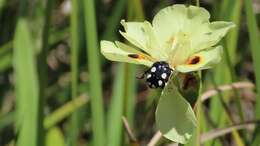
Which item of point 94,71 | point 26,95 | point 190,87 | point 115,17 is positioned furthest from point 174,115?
point 115,17

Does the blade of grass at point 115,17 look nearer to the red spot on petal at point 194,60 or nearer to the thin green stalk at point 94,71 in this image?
the thin green stalk at point 94,71

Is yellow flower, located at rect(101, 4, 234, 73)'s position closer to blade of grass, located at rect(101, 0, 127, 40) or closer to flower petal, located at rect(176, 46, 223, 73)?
flower petal, located at rect(176, 46, 223, 73)

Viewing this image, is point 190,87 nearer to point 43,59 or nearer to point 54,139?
point 43,59

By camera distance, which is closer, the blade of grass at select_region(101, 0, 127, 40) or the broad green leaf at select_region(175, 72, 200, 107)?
the broad green leaf at select_region(175, 72, 200, 107)

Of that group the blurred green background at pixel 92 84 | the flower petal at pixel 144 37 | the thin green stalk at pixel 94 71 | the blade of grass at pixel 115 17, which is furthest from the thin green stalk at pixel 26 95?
the flower petal at pixel 144 37

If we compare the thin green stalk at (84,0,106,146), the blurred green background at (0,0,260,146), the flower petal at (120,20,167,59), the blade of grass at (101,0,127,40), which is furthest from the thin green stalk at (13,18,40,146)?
the flower petal at (120,20,167,59)
